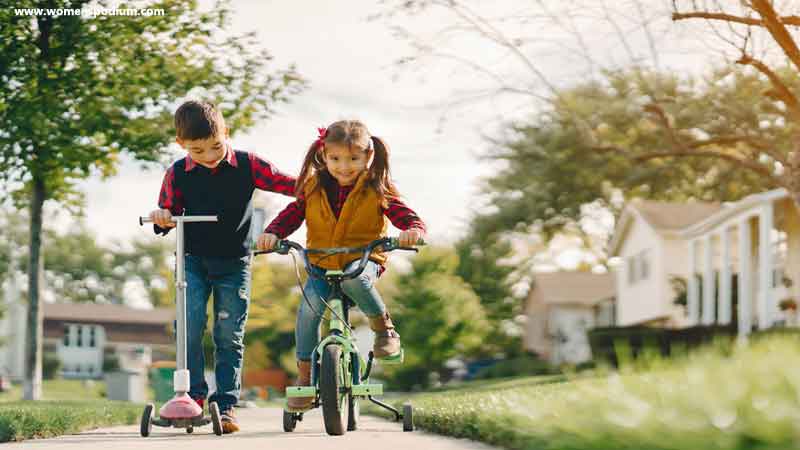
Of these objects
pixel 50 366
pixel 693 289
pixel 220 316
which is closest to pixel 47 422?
pixel 220 316

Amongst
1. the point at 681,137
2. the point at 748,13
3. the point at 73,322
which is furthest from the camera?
the point at 73,322

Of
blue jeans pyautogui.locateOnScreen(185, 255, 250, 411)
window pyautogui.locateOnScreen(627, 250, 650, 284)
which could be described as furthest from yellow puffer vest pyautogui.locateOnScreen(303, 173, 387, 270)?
window pyautogui.locateOnScreen(627, 250, 650, 284)

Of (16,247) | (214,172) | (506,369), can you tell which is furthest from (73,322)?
(214,172)

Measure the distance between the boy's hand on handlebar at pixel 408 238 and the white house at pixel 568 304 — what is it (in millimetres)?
41431

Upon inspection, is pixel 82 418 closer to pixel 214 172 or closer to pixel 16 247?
pixel 214 172

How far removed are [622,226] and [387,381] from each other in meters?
10.3

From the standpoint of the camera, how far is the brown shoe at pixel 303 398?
19.8 feet

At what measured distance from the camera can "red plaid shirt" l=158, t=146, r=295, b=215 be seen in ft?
21.1

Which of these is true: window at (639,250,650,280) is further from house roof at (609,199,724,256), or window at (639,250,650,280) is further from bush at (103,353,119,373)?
bush at (103,353,119,373)

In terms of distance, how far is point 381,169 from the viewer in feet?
19.8

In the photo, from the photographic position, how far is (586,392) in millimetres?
5754

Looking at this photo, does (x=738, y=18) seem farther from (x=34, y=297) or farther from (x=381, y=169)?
Result: (x=34, y=297)

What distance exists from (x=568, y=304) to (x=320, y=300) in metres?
46.5

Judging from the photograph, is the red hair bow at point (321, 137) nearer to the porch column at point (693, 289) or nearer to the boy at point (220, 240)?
the boy at point (220, 240)
